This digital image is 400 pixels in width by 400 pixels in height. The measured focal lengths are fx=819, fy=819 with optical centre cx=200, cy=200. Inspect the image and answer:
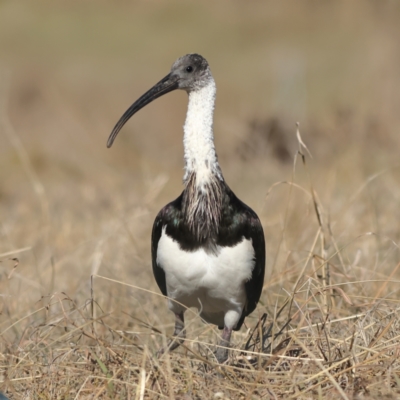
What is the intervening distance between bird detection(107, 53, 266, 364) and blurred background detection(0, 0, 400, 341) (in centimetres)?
35

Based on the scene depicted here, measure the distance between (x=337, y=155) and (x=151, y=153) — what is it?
4.87 m

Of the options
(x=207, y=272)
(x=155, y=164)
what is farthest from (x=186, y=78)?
(x=155, y=164)

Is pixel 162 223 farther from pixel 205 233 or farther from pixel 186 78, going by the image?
pixel 186 78

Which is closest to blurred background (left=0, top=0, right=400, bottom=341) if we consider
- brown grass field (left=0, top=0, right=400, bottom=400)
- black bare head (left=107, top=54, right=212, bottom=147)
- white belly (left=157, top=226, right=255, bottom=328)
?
brown grass field (left=0, top=0, right=400, bottom=400)

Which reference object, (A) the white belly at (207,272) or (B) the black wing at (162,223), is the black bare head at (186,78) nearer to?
(B) the black wing at (162,223)

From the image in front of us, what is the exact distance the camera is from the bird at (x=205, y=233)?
4113 millimetres

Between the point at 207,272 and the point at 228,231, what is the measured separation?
24 cm

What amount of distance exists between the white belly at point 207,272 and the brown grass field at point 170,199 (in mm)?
243

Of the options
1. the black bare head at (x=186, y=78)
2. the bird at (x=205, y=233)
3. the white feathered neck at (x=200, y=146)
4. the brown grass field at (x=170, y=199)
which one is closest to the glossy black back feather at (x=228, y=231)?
the bird at (x=205, y=233)

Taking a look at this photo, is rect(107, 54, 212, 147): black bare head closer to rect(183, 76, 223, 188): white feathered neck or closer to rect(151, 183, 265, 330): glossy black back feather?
rect(183, 76, 223, 188): white feathered neck

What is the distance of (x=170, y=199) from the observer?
30.3 ft

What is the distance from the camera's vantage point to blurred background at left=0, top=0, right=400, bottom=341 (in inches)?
230

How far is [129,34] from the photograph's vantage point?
3350 centimetres

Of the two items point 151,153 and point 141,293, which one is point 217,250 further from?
point 151,153
